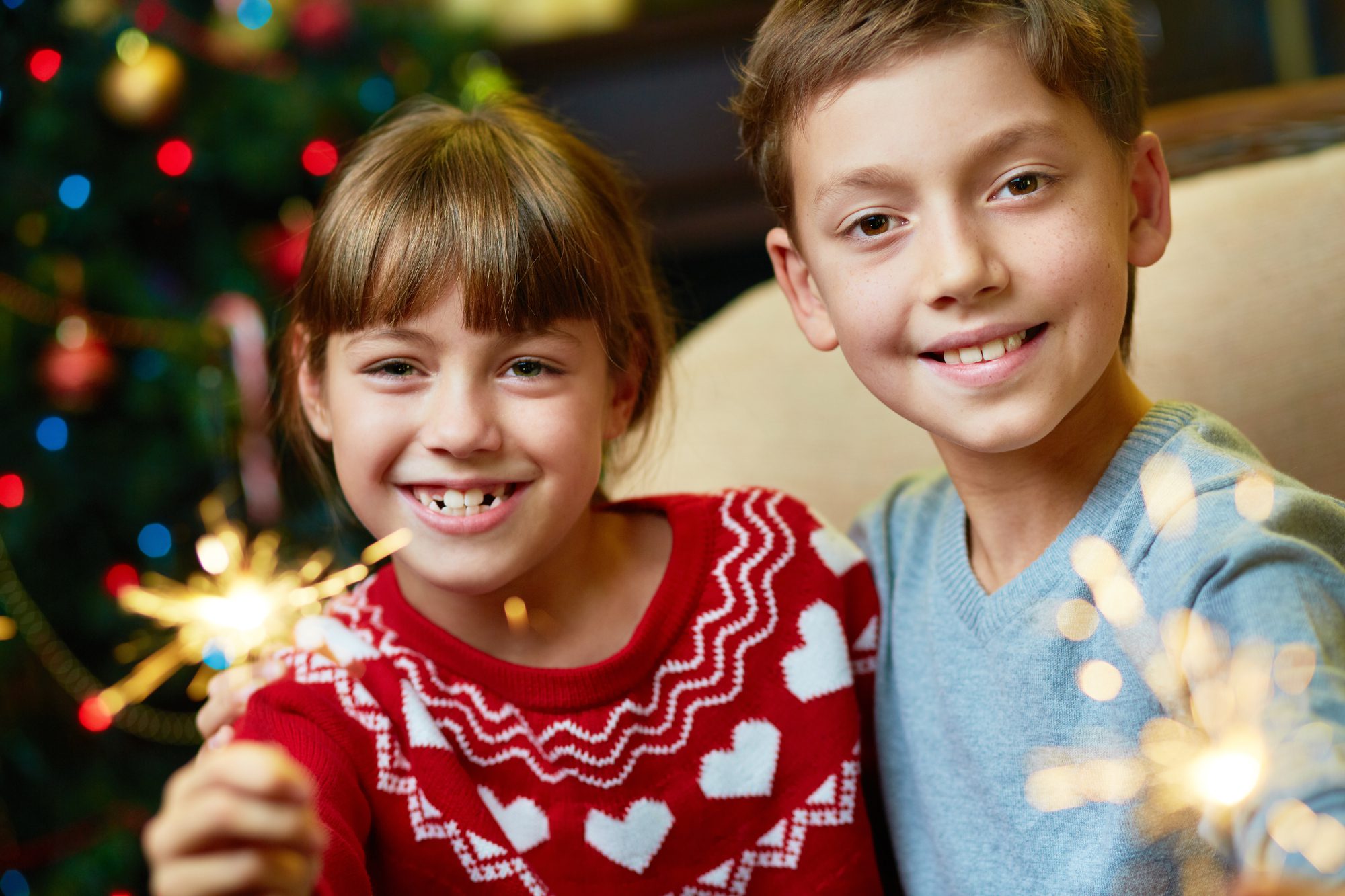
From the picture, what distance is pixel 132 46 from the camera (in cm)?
196

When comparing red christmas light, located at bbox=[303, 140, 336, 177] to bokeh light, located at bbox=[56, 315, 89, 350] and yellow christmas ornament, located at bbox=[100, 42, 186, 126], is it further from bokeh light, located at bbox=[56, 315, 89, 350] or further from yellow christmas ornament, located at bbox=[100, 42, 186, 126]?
bokeh light, located at bbox=[56, 315, 89, 350]

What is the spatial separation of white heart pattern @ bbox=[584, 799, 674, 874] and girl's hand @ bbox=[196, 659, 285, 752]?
11.8 inches

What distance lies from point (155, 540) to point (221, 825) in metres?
1.60

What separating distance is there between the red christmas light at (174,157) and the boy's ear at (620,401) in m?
1.19

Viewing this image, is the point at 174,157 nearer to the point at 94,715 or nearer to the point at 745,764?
the point at 94,715

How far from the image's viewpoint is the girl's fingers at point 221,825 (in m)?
0.62

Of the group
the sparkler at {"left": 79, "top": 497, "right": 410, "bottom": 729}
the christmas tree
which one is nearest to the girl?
the sparkler at {"left": 79, "top": 497, "right": 410, "bottom": 729}

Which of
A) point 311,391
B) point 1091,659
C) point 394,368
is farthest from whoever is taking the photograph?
point 311,391

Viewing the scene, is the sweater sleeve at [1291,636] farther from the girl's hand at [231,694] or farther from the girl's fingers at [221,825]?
the girl's hand at [231,694]

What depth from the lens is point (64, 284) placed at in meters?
1.95

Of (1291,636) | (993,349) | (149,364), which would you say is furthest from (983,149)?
(149,364)

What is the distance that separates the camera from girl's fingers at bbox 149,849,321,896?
623 millimetres

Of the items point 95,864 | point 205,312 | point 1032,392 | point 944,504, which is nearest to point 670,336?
point 944,504

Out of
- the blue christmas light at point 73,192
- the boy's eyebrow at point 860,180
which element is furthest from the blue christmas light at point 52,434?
the boy's eyebrow at point 860,180
